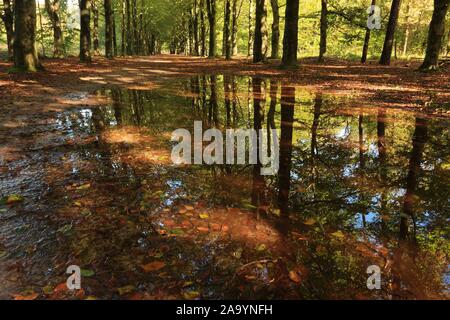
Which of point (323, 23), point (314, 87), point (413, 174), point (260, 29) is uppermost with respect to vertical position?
point (323, 23)

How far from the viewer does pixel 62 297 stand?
2.64 metres

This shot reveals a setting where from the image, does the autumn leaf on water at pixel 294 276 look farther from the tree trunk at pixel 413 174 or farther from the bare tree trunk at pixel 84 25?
the bare tree trunk at pixel 84 25

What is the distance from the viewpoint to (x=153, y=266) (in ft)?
9.89

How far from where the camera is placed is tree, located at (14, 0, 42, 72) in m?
14.3

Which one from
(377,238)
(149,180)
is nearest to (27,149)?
(149,180)

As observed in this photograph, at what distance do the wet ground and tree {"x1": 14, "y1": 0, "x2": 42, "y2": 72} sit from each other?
9633 millimetres

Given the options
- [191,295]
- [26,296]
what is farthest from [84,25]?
[191,295]

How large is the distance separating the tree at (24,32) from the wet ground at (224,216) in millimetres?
9633

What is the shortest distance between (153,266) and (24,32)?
1545cm

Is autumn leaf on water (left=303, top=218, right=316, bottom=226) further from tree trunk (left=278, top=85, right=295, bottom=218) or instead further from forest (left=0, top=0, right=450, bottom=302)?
tree trunk (left=278, top=85, right=295, bottom=218)

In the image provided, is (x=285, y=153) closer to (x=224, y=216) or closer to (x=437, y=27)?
(x=224, y=216)

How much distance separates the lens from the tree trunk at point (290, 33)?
17.2 metres

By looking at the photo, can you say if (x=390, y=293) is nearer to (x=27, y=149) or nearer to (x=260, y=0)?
(x=27, y=149)

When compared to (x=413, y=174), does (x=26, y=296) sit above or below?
below
